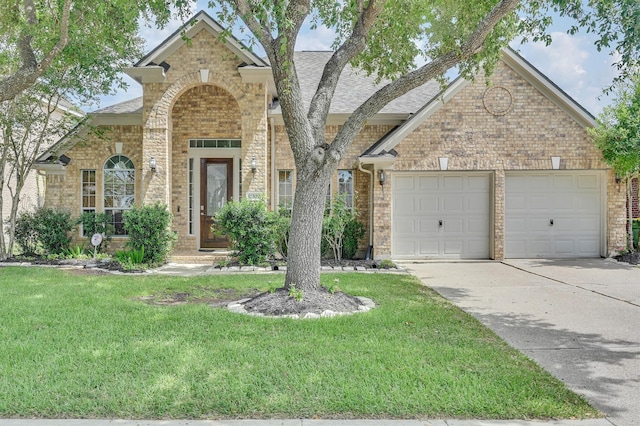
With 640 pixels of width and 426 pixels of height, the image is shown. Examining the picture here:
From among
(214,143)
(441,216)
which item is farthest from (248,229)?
(441,216)

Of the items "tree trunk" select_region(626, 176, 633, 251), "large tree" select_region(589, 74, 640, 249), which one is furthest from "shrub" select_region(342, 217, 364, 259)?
"tree trunk" select_region(626, 176, 633, 251)

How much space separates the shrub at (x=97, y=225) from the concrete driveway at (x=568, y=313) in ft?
27.8

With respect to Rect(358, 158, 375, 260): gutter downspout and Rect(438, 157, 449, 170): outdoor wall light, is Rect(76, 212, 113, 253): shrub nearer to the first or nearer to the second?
Rect(358, 158, 375, 260): gutter downspout

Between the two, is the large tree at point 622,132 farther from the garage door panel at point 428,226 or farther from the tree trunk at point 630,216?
the garage door panel at point 428,226

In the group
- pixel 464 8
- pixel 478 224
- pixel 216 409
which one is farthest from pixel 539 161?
pixel 216 409

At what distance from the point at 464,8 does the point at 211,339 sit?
25.0 ft

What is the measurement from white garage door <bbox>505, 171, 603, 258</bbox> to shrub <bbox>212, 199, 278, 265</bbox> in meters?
6.84

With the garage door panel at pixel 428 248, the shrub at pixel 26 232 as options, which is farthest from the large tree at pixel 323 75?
the shrub at pixel 26 232

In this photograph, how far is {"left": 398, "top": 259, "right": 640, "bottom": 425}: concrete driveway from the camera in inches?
161

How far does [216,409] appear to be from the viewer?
3434 millimetres

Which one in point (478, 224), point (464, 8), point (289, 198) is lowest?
point (478, 224)

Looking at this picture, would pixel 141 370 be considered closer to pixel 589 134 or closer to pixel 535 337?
pixel 535 337

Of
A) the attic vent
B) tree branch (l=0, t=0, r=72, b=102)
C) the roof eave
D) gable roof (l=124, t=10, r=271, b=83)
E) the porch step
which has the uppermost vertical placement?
gable roof (l=124, t=10, r=271, b=83)

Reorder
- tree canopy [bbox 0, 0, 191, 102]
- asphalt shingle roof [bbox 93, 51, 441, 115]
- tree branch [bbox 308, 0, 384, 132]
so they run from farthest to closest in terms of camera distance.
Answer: asphalt shingle roof [bbox 93, 51, 441, 115] < tree canopy [bbox 0, 0, 191, 102] < tree branch [bbox 308, 0, 384, 132]
